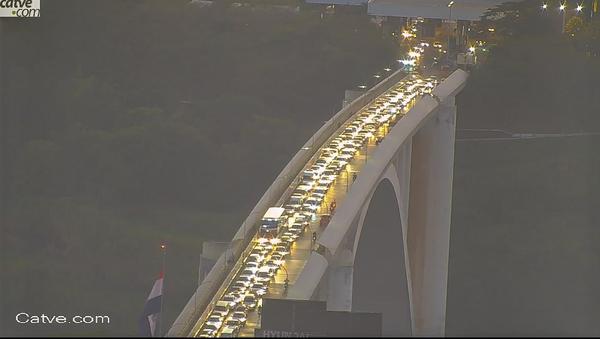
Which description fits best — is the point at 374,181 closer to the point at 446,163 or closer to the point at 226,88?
the point at 446,163

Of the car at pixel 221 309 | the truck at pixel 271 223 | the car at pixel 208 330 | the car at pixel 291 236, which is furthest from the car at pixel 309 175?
the car at pixel 208 330

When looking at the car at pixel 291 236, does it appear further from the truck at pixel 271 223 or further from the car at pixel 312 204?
the car at pixel 312 204

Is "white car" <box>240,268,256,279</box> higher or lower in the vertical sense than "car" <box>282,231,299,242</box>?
lower

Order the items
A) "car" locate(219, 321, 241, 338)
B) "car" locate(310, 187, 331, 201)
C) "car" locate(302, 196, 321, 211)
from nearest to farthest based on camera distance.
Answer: "car" locate(219, 321, 241, 338) → "car" locate(302, 196, 321, 211) → "car" locate(310, 187, 331, 201)

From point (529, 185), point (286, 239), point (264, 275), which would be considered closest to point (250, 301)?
point (264, 275)

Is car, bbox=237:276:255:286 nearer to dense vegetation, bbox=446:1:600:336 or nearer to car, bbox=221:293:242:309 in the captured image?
car, bbox=221:293:242:309

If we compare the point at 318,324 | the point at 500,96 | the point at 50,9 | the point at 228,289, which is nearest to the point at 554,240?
the point at 500,96

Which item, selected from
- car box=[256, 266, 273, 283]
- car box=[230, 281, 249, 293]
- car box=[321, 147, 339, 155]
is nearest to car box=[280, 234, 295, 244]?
car box=[256, 266, 273, 283]
